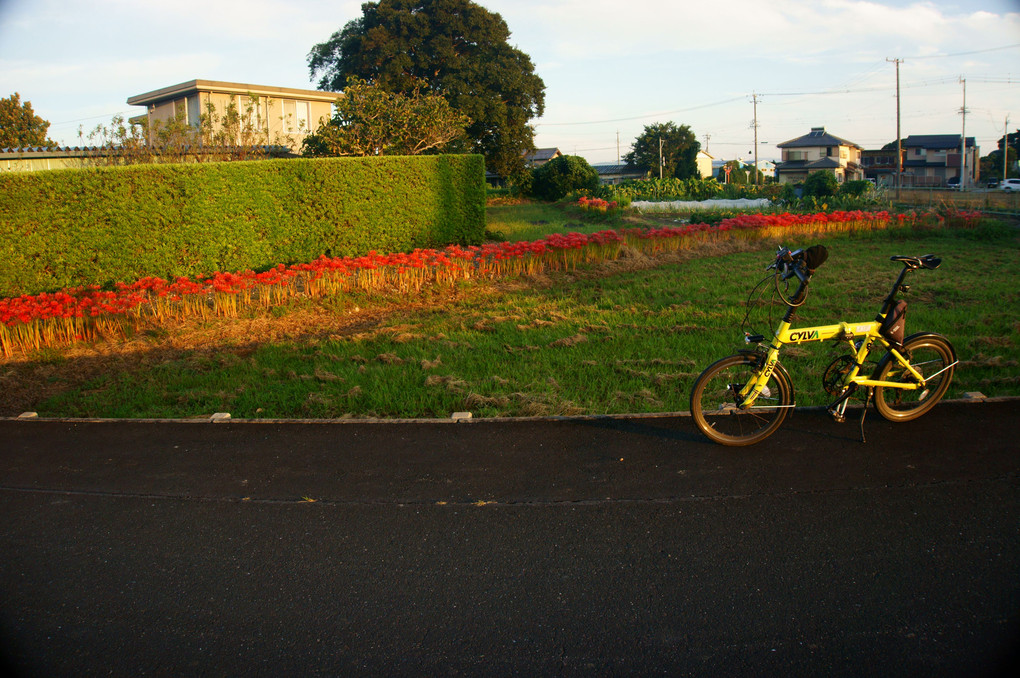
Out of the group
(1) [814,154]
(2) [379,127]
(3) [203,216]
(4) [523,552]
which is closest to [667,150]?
(1) [814,154]

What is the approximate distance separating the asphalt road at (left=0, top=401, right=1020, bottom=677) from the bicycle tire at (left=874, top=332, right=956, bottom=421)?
0.13 meters

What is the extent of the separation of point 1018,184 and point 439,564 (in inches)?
2519


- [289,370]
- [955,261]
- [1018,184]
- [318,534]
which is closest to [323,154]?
[289,370]

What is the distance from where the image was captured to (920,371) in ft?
16.4

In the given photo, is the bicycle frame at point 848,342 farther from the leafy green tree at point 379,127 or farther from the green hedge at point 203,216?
the leafy green tree at point 379,127

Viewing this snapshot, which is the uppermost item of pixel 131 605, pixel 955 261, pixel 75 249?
pixel 75 249

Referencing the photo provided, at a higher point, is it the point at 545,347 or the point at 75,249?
the point at 75,249

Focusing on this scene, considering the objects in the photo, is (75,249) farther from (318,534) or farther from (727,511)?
(727,511)

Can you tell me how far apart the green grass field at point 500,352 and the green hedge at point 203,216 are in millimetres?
3129

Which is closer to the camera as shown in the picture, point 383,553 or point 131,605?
point 131,605

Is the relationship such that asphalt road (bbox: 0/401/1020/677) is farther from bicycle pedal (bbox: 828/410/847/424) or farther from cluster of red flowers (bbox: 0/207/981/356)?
cluster of red flowers (bbox: 0/207/981/356)

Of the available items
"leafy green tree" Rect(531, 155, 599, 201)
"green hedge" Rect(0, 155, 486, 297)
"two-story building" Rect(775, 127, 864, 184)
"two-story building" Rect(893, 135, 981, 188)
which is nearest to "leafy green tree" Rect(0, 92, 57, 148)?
"leafy green tree" Rect(531, 155, 599, 201)

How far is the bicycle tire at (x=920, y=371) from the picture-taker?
4.78 meters

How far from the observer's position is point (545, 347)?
7.54 m
